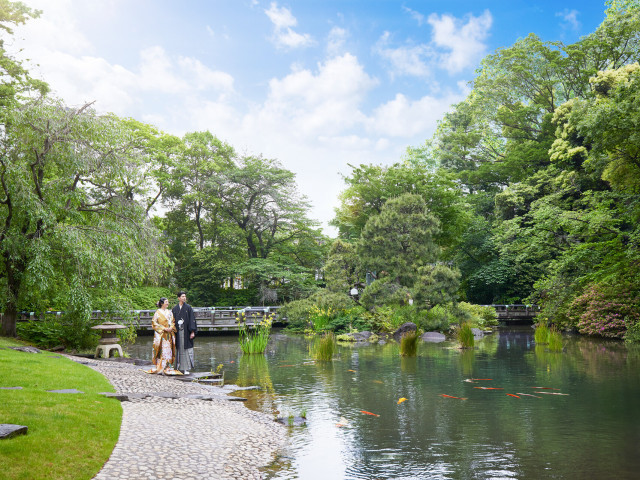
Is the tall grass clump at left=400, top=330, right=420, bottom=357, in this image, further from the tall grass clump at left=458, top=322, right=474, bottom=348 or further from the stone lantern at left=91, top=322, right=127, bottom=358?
the stone lantern at left=91, top=322, right=127, bottom=358

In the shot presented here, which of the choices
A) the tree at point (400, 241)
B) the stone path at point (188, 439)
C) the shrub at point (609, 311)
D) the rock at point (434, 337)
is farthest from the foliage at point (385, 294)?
the stone path at point (188, 439)

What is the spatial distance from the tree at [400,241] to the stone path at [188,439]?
14141 mm

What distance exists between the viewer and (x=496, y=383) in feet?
34.2

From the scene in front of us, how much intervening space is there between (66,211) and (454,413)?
37.8 ft

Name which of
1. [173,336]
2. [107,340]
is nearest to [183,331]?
[173,336]

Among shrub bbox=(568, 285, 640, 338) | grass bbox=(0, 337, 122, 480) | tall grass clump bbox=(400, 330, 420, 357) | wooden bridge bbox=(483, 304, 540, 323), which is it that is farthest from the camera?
wooden bridge bbox=(483, 304, 540, 323)

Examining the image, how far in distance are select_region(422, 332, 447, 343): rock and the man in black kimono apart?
1180cm

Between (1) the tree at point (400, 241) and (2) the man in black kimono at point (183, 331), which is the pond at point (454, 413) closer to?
(2) the man in black kimono at point (183, 331)

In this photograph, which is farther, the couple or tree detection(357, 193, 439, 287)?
tree detection(357, 193, 439, 287)

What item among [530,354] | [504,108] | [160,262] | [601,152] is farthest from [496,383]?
[504,108]

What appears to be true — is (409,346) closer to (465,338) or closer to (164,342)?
(465,338)

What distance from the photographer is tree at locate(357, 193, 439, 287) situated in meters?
21.8

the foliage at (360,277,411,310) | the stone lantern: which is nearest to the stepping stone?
the stone lantern

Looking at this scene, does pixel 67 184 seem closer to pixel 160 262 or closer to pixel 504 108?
pixel 160 262
